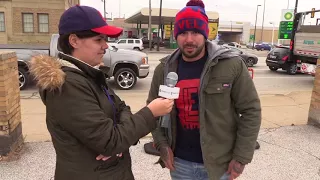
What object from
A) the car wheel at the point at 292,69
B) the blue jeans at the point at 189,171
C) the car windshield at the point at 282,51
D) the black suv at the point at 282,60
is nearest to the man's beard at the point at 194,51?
the blue jeans at the point at 189,171

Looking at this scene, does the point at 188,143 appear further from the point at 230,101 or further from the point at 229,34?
the point at 229,34

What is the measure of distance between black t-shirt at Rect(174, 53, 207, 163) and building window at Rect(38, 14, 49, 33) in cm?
2831

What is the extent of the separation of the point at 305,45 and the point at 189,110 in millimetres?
11136

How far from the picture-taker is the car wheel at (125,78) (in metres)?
9.12

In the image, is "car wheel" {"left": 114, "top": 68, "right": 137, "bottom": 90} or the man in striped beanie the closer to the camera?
A: the man in striped beanie

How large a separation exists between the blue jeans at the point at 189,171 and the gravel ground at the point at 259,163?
1301 mm

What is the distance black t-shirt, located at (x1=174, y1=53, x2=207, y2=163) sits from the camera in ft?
6.45

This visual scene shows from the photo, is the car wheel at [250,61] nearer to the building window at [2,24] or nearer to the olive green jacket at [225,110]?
the olive green jacket at [225,110]

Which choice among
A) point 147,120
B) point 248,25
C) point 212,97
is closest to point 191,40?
point 212,97

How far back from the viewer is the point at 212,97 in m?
1.90

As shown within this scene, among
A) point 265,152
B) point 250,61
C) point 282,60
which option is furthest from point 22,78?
point 250,61

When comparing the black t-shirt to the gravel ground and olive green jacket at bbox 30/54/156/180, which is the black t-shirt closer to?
olive green jacket at bbox 30/54/156/180

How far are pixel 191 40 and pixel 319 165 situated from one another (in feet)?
9.72

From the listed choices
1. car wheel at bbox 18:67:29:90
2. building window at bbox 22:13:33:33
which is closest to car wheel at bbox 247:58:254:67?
car wheel at bbox 18:67:29:90
